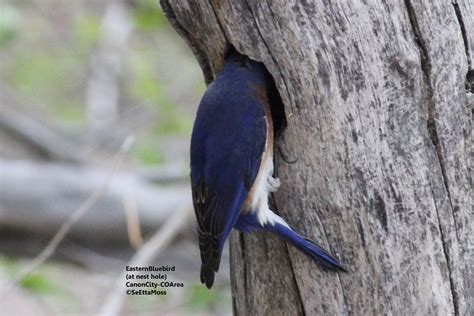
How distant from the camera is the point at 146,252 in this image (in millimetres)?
4523

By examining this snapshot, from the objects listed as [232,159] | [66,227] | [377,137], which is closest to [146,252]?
[66,227]

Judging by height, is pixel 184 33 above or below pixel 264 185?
above

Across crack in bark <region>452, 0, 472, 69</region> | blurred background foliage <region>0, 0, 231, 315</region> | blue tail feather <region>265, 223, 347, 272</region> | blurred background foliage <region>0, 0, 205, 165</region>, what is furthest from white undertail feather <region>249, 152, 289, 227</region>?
blurred background foliage <region>0, 0, 205, 165</region>

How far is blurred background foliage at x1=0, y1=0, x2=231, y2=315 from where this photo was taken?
5.73m

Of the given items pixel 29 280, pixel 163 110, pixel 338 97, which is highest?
pixel 338 97

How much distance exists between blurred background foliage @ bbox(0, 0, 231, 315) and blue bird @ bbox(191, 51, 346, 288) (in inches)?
89.1

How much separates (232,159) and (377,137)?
1.74 feet

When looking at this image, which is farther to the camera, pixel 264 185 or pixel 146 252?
pixel 146 252

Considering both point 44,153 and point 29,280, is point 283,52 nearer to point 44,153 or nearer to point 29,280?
point 29,280

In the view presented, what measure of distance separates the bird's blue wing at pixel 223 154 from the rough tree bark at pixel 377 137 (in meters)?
0.16

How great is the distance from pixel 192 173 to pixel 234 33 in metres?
0.53

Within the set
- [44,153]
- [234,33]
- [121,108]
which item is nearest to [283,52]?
[234,33]

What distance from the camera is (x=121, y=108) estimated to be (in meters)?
7.89

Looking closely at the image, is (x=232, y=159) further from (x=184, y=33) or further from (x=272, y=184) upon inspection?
(x=184, y=33)
